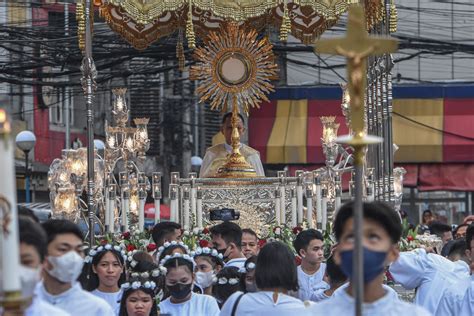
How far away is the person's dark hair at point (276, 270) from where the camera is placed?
785 cm

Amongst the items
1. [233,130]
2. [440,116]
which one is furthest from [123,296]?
[440,116]

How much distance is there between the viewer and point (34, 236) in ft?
20.4

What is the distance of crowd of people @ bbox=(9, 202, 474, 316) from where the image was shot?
6.19 metres

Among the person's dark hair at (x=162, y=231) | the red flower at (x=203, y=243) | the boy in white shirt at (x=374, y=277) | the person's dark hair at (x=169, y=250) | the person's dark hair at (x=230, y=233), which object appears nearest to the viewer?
the boy in white shirt at (x=374, y=277)

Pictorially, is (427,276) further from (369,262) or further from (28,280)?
(28,280)

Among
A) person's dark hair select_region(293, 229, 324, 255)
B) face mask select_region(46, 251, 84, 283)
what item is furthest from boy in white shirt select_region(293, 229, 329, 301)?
face mask select_region(46, 251, 84, 283)

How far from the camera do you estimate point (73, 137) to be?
1604 inches

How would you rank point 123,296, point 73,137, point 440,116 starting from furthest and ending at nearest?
point 73,137 → point 440,116 → point 123,296

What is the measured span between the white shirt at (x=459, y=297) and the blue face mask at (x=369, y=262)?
453 cm

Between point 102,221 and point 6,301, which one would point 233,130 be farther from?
point 6,301

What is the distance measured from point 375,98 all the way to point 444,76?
16.9m

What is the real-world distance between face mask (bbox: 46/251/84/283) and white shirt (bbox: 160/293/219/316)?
9.36 feet

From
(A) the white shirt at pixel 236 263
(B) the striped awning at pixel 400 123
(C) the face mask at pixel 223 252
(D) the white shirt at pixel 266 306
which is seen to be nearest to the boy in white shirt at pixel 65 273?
(D) the white shirt at pixel 266 306

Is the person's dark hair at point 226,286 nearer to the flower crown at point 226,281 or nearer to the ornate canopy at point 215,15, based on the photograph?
the flower crown at point 226,281
